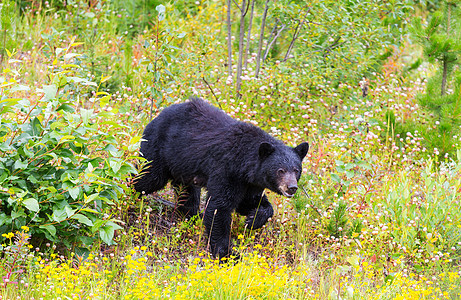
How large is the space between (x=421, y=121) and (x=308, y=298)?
4.58 m

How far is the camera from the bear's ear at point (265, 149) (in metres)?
4.80

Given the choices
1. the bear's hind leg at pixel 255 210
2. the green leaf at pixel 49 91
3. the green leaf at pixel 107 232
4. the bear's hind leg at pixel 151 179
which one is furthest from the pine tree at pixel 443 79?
the green leaf at pixel 49 91

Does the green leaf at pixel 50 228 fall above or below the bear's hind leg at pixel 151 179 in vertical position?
above

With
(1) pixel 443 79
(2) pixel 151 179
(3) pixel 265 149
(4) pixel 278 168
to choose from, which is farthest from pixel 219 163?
(1) pixel 443 79

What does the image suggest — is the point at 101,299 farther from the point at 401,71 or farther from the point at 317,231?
the point at 401,71

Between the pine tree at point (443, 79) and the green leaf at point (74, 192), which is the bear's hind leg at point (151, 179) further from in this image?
the pine tree at point (443, 79)

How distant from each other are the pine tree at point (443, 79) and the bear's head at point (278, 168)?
2.97m

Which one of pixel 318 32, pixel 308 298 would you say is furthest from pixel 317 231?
pixel 318 32

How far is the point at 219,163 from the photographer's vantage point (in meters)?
5.04

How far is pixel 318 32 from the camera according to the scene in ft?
24.4

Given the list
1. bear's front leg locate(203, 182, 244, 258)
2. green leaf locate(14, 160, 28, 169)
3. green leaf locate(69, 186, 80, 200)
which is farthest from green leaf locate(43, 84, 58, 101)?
bear's front leg locate(203, 182, 244, 258)

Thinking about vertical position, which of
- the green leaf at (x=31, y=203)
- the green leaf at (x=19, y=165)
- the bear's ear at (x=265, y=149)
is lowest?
the green leaf at (x=31, y=203)

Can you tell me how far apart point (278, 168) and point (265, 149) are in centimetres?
21

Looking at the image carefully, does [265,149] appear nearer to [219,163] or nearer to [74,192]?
[219,163]
